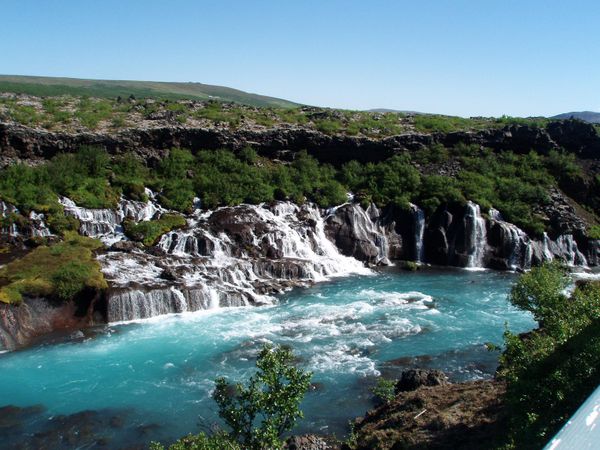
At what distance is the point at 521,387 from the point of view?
12117 millimetres

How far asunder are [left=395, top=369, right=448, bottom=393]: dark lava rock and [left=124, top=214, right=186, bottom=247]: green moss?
23.6 m

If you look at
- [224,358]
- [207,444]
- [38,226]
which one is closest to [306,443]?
[207,444]

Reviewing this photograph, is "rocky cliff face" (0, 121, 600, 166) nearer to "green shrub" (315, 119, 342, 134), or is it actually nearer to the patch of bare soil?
"green shrub" (315, 119, 342, 134)

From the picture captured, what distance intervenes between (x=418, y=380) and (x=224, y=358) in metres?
→ 9.22

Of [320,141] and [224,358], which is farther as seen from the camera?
[320,141]

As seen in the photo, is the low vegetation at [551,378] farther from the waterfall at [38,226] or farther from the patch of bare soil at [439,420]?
the waterfall at [38,226]

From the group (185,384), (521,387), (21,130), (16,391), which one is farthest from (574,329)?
(21,130)

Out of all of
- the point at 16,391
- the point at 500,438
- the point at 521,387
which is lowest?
the point at 16,391

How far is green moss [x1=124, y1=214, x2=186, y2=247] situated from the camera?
39938mm

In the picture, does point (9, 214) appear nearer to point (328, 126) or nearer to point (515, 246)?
point (328, 126)

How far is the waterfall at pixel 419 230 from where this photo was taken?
46812 mm

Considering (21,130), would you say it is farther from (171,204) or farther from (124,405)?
(124,405)

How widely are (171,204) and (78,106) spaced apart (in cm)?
2672

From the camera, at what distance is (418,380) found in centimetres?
2095
